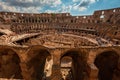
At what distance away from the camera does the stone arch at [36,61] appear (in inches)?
675

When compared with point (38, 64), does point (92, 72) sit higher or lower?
higher

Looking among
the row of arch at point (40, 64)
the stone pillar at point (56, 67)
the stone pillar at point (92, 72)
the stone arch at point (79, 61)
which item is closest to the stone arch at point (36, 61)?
the row of arch at point (40, 64)

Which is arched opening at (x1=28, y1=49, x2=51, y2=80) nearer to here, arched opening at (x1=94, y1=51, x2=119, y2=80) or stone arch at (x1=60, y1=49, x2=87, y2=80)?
stone arch at (x1=60, y1=49, x2=87, y2=80)

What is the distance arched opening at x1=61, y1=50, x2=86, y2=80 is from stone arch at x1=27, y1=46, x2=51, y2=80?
3146mm

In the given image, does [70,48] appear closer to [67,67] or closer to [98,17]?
[67,67]

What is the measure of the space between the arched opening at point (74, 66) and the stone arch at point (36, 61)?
3.15 meters

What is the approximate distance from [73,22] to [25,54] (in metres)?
39.3

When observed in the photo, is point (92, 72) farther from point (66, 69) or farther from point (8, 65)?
point (8, 65)

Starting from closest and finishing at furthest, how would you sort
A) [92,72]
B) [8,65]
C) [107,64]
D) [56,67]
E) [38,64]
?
[92,72], [56,67], [107,64], [8,65], [38,64]

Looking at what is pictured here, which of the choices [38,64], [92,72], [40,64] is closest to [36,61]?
[38,64]

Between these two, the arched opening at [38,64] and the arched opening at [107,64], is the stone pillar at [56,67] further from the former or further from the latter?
the arched opening at [107,64]

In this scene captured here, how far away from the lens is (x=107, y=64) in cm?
1894

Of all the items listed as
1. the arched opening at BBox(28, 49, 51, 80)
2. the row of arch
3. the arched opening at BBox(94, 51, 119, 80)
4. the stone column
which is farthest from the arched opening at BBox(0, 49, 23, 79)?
the arched opening at BBox(94, 51, 119, 80)

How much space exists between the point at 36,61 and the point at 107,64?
30.9 feet
